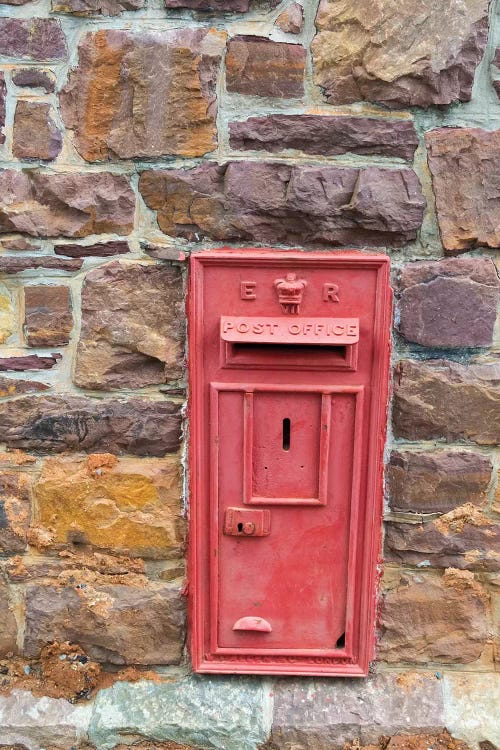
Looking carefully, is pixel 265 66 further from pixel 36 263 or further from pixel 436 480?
pixel 436 480

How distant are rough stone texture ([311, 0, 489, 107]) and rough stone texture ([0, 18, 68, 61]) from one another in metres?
0.60

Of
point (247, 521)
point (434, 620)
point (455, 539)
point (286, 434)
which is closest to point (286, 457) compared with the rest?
point (286, 434)

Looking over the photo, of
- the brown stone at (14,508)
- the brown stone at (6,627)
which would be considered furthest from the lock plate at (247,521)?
the brown stone at (6,627)

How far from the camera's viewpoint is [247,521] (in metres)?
1.53

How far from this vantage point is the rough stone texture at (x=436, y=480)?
1523 millimetres

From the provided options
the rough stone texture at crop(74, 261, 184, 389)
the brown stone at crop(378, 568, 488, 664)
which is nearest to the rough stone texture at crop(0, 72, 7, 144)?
the rough stone texture at crop(74, 261, 184, 389)

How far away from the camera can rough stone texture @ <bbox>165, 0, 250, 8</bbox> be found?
1363 mm

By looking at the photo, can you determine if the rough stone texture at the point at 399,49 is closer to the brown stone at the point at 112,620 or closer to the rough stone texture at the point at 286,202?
the rough stone texture at the point at 286,202

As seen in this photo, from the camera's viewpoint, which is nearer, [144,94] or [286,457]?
[144,94]

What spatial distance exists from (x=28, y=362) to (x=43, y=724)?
0.96 meters

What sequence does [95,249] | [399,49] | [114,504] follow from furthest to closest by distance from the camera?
[114,504] → [95,249] → [399,49]

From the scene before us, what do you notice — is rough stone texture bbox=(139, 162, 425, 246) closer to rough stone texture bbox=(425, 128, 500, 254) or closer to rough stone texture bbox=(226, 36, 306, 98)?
rough stone texture bbox=(425, 128, 500, 254)

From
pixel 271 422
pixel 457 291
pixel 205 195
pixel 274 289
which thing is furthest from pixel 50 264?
pixel 457 291

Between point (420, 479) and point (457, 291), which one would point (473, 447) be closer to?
point (420, 479)
